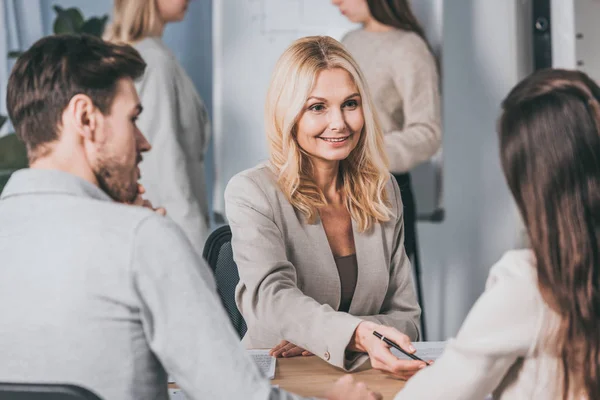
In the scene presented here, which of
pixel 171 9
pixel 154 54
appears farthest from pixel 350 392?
pixel 171 9

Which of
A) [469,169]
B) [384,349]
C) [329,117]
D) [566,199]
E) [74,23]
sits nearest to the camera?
[566,199]

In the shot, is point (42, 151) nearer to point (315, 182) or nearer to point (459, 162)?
point (315, 182)

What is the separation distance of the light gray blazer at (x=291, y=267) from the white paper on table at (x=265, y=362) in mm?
69

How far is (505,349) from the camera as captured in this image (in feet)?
3.52

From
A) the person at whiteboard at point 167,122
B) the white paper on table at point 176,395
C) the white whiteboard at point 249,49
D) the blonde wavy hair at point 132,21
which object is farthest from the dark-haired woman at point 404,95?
the white paper on table at point 176,395

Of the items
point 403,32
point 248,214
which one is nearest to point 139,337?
point 248,214

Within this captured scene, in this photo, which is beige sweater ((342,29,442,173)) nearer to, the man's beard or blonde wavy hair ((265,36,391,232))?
blonde wavy hair ((265,36,391,232))

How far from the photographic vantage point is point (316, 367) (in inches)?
66.1

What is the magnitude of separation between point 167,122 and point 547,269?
8.58 feet

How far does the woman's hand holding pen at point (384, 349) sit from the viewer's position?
5.02 ft

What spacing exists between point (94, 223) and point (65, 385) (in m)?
0.24

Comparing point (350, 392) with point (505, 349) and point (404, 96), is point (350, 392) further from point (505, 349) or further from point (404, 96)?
point (404, 96)

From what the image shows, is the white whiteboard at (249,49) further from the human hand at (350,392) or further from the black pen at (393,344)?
the human hand at (350,392)

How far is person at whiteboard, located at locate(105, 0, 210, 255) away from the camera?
3.48 meters
